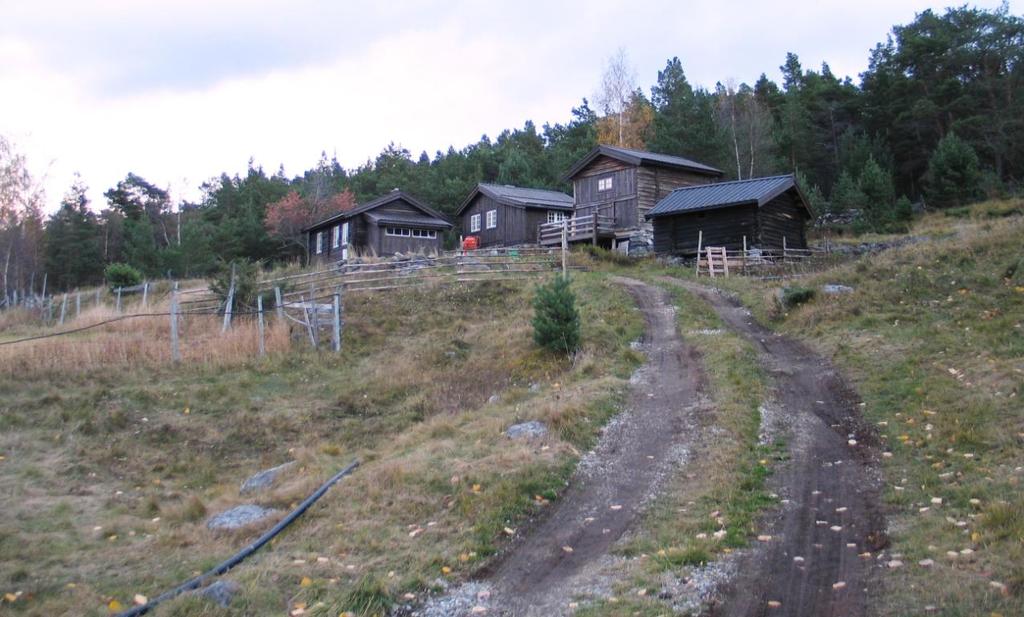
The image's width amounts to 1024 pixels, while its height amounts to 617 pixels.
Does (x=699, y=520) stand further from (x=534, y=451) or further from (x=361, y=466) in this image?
(x=361, y=466)

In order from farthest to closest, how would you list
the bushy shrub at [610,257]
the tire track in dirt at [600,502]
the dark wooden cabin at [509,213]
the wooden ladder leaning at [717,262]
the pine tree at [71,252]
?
the pine tree at [71,252]
the dark wooden cabin at [509,213]
the bushy shrub at [610,257]
the wooden ladder leaning at [717,262]
the tire track in dirt at [600,502]

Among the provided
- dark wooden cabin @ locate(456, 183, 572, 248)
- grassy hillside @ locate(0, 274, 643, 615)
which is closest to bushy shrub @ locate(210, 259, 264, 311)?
grassy hillside @ locate(0, 274, 643, 615)

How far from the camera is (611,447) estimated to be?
11812 mm

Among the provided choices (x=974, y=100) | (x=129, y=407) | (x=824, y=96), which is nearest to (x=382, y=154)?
(x=824, y=96)

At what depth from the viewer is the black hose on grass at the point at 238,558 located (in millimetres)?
7574

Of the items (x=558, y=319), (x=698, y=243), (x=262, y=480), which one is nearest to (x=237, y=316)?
(x=558, y=319)

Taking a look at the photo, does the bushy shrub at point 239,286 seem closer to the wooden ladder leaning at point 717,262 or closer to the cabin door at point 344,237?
the cabin door at point 344,237

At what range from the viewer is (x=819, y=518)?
864cm

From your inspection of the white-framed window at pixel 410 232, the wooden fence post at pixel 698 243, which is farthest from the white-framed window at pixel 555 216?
the wooden fence post at pixel 698 243

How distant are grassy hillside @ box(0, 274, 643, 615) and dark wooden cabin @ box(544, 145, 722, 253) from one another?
15.0 metres

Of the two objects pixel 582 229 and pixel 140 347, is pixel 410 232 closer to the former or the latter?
pixel 582 229

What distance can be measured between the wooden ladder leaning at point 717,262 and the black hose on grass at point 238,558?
869 inches

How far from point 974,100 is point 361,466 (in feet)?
169

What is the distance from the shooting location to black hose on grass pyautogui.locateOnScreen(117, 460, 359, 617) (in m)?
7.57
